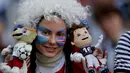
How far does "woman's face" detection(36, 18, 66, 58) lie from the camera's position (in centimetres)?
186

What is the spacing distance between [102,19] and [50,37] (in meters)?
0.60

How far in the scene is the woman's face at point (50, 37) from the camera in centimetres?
186

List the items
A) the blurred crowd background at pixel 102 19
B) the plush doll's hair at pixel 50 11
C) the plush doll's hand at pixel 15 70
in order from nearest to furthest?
1. the plush doll's hand at pixel 15 70
2. the plush doll's hair at pixel 50 11
3. the blurred crowd background at pixel 102 19

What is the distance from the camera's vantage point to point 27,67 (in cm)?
189

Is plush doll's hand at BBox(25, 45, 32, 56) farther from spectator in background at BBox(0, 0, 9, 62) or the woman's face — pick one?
spectator in background at BBox(0, 0, 9, 62)

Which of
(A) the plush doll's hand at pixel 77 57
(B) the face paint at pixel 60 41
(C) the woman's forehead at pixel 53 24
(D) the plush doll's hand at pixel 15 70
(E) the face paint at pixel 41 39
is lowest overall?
(D) the plush doll's hand at pixel 15 70

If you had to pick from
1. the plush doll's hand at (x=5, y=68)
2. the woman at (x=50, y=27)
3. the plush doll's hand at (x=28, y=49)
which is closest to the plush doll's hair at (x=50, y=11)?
the woman at (x=50, y=27)

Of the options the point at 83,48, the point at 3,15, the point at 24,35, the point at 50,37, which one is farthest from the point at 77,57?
the point at 3,15

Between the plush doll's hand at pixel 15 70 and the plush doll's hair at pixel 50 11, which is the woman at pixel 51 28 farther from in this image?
the plush doll's hand at pixel 15 70

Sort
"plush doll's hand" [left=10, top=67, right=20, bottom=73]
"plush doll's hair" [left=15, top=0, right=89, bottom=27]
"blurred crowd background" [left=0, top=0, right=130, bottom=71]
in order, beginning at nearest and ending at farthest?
"plush doll's hand" [left=10, top=67, right=20, bottom=73] → "plush doll's hair" [left=15, top=0, right=89, bottom=27] → "blurred crowd background" [left=0, top=0, right=130, bottom=71]

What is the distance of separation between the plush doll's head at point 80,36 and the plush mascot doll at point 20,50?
0.65ft

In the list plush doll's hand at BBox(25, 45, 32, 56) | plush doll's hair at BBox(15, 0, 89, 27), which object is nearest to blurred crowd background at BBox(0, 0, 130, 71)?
plush doll's hair at BBox(15, 0, 89, 27)

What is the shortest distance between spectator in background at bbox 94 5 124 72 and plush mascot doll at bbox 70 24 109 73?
0.44 metres

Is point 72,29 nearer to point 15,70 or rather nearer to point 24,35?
point 24,35
